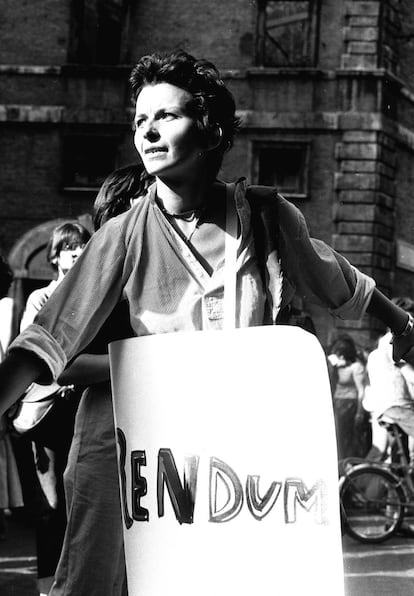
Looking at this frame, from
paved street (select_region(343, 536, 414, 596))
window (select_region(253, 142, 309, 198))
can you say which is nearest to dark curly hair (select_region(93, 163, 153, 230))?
paved street (select_region(343, 536, 414, 596))

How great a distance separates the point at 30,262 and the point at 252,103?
3929mm

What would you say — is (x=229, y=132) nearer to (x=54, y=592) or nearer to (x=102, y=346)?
(x=102, y=346)

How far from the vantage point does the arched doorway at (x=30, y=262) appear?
50.6 ft

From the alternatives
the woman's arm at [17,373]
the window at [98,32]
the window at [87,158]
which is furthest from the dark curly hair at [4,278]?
the window at [98,32]

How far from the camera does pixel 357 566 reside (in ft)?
20.6

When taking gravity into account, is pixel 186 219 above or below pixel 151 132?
below

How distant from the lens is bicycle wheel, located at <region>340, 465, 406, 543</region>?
7414mm

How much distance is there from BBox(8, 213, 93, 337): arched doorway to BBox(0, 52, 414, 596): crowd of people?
13014 mm

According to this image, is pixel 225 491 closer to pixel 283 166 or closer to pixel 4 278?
pixel 4 278

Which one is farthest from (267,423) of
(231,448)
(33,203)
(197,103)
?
(33,203)

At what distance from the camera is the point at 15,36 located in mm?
16531

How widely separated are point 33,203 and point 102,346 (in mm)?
13334

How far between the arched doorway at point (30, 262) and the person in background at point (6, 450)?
33.0 feet

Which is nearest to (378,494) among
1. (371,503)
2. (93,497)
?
(371,503)
